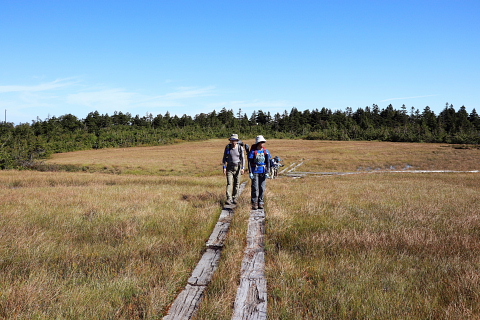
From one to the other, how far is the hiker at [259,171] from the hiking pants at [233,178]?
0.83m

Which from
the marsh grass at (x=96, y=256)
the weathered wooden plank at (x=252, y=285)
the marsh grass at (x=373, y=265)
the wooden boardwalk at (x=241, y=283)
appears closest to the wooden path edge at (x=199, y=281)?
the wooden boardwalk at (x=241, y=283)

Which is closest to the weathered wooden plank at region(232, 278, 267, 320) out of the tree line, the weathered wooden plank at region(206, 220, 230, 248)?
the weathered wooden plank at region(206, 220, 230, 248)

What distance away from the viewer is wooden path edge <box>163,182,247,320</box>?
3488mm

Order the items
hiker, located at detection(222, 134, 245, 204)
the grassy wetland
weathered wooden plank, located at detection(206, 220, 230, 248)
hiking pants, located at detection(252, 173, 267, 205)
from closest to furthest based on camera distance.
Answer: the grassy wetland
weathered wooden plank, located at detection(206, 220, 230, 248)
hiking pants, located at detection(252, 173, 267, 205)
hiker, located at detection(222, 134, 245, 204)

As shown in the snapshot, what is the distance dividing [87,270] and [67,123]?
445 feet

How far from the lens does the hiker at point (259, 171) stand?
9422 millimetres

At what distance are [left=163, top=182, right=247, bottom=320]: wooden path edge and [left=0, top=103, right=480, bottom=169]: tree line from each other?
52358 mm

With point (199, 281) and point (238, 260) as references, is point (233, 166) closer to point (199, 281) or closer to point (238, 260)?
point (238, 260)

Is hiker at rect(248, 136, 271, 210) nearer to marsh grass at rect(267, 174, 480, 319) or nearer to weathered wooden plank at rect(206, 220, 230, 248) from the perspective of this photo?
marsh grass at rect(267, 174, 480, 319)

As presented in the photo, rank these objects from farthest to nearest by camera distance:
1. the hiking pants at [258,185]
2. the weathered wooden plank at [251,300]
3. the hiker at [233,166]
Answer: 1. the hiker at [233,166]
2. the hiking pants at [258,185]
3. the weathered wooden plank at [251,300]

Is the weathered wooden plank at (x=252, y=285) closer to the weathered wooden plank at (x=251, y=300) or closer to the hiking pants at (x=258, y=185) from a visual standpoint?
the weathered wooden plank at (x=251, y=300)

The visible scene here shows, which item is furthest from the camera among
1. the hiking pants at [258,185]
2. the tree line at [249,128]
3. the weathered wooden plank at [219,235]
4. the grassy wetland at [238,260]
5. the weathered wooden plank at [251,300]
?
the tree line at [249,128]

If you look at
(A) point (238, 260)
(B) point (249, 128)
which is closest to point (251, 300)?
(A) point (238, 260)

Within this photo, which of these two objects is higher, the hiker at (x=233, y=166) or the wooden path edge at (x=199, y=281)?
the hiker at (x=233, y=166)
